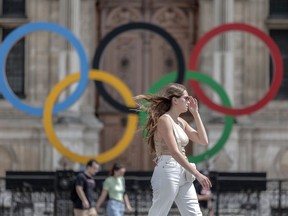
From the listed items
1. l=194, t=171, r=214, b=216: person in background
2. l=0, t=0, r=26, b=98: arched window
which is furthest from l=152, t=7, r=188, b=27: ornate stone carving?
l=194, t=171, r=214, b=216: person in background

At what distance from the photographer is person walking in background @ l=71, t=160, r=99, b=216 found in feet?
65.3

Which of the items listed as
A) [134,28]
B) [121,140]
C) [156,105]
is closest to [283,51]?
[134,28]

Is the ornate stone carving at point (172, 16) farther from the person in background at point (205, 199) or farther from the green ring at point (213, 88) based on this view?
the person in background at point (205, 199)

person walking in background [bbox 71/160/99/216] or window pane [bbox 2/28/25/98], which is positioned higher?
window pane [bbox 2/28/25/98]

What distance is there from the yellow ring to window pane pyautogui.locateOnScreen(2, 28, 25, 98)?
9.69 ft

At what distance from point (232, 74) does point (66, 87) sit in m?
4.13

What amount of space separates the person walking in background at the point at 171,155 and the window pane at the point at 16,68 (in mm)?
17442

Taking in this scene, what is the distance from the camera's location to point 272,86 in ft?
92.5

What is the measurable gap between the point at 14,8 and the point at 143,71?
363 centimetres

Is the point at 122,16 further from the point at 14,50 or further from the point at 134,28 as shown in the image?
the point at 134,28

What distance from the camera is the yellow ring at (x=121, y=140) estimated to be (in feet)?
89.2

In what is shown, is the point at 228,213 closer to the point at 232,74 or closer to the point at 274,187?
the point at 274,187

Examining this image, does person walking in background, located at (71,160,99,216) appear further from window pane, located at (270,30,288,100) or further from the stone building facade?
window pane, located at (270,30,288,100)

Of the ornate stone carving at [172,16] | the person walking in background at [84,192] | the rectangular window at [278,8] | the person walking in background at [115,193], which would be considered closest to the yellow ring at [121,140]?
the ornate stone carving at [172,16]
